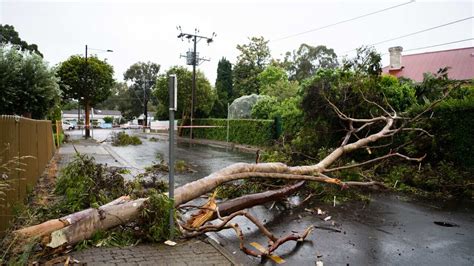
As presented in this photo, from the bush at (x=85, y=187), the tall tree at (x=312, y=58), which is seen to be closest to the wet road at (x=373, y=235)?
the bush at (x=85, y=187)

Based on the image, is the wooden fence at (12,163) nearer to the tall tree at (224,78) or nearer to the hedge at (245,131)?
the hedge at (245,131)

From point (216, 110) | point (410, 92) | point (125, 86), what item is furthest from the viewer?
point (125, 86)

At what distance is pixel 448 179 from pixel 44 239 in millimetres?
8681

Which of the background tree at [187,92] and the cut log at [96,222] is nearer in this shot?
the cut log at [96,222]

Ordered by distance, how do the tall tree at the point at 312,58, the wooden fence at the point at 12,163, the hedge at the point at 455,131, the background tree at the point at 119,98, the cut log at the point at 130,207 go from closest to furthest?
the cut log at the point at 130,207
the wooden fence at the point at 12,163
the hedge at the point at 455,131
the tall tree at the point at 312,58
the background tree at the point at 119,98

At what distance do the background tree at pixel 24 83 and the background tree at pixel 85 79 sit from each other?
1618 cm

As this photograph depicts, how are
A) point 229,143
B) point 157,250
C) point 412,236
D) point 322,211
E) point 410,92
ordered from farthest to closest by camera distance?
point 229,143 < point 410,92 < point 322,211 < point 412,236 < point 157,250

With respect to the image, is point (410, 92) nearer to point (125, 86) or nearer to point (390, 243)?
point (390, 243)

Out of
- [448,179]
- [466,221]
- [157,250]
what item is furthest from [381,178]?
[157,250]

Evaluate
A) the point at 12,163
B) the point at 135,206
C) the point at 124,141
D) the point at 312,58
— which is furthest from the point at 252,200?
the point at 312,58

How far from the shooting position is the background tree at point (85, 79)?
92.3 feet

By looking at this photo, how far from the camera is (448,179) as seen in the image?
8.77m

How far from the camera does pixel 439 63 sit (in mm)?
27547

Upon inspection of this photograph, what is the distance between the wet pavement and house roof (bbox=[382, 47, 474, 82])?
22015 millimetres
